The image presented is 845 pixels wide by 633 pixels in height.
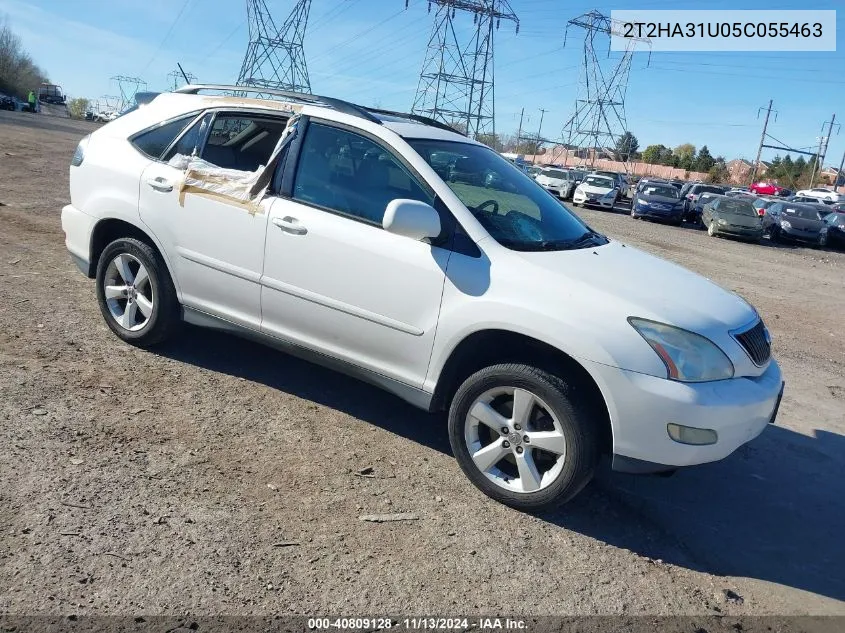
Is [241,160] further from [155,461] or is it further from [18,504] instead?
[18,504]

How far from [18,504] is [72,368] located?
1622mm

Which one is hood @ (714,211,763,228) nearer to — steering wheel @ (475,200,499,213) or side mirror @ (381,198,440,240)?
steering wheel @ (475,200,499,213)

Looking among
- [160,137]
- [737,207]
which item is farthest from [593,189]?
[160,137]

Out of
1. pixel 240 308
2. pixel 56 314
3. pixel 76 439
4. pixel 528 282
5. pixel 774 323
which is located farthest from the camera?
pixel 774 323

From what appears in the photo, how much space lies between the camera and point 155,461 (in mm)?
3619

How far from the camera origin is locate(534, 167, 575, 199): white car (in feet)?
102

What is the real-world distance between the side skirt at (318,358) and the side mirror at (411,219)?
85 centimetres

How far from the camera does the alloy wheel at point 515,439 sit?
3.47 metres

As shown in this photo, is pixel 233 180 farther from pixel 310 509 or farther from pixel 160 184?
pixel 310 509

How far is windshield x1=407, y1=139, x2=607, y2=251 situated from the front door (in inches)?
11.5

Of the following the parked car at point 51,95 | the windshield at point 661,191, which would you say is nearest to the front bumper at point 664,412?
the windshield at point 661,191

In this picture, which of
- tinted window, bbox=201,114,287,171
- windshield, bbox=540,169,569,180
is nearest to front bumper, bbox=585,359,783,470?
tinted window, bbox=201,114,287,171

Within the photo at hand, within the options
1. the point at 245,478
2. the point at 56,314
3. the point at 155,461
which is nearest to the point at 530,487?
the point at 245,478

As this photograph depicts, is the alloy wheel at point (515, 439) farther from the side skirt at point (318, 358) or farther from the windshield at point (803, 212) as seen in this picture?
the windshield at point (803, 212)
